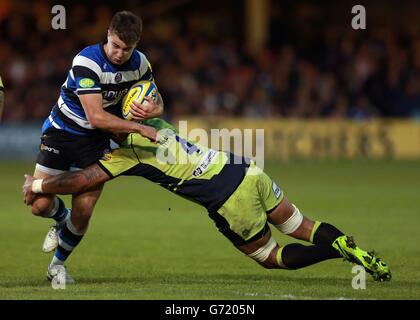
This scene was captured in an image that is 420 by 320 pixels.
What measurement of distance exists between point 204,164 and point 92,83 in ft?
3.77

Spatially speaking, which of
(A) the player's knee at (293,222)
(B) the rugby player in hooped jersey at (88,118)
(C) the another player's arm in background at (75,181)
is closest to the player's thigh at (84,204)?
(B) the rugby player in hooped jersey at (88,118)

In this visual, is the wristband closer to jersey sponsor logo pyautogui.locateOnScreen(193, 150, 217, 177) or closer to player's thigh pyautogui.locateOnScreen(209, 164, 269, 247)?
jersey sponsor logo pyautogui.locateOnScreen(193, 150, 217, 177)

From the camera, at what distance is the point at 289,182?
1883 cm

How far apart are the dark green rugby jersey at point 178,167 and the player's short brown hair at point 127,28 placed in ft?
2.71

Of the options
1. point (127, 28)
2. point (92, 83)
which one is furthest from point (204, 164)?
point (127, 28)

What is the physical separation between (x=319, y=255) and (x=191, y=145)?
142 cm

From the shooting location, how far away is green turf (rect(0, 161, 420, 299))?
825 cm

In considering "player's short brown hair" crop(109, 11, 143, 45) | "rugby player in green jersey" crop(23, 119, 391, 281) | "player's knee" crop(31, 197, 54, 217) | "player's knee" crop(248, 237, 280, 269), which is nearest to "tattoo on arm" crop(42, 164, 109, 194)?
"rugby player in green jersey" crop(23, 119, 391, 281)

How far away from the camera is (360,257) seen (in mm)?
8211

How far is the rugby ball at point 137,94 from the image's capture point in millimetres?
8438

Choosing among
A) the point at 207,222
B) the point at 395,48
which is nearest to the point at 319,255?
the point at 207,222

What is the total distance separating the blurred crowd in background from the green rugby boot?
53.3 feet

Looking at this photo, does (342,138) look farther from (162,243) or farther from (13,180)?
(162,243)
